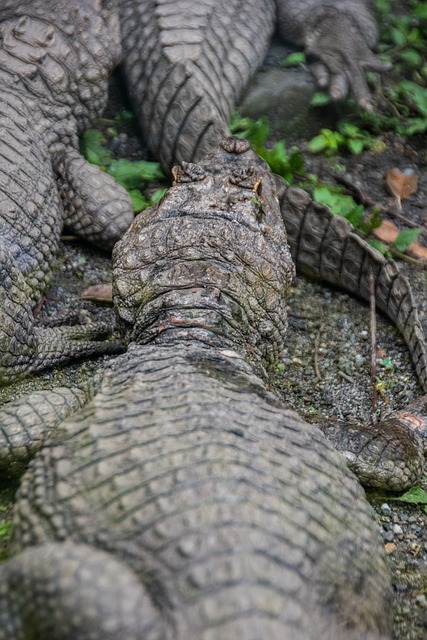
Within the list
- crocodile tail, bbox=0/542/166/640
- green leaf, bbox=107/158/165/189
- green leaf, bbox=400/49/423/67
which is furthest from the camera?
green leaf, bbox=400/49/423/67

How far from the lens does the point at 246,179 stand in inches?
137

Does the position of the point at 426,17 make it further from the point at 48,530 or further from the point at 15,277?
the point at 48,530

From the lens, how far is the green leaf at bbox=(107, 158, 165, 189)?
15.0 ft

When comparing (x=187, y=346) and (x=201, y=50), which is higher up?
(x=201, y=50)

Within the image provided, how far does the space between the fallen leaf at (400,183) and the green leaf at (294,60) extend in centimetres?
110

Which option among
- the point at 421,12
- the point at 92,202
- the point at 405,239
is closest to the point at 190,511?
the point at 92,202

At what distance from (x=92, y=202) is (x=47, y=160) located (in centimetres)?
33

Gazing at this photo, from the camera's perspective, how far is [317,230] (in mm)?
4020

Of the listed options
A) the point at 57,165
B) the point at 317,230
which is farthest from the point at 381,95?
the point at 57,165

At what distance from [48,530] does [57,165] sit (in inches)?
106

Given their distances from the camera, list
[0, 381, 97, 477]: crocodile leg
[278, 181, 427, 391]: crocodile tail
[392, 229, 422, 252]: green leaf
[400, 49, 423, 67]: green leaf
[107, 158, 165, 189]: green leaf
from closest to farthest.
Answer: [0, 381, 97, 477]: crocodile leg < [278, 181, 427, 391]: crocodile tail < [392, 229, 422, 252]: green leaf < [107, 158, 165, 189]: green leaf < [400, 49, 423, 67]: green leaf

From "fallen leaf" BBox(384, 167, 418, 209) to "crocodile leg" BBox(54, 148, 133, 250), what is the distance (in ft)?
5.24

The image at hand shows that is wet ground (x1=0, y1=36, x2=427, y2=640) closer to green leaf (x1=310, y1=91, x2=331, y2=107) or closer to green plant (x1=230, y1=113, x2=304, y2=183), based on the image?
green plant (x1=230, y1=113, x2=304, y2=183)

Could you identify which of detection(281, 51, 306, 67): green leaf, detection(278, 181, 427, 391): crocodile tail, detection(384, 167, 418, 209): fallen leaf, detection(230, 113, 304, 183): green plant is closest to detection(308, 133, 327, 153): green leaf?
detection(230, 113, 304, 183): green plant
